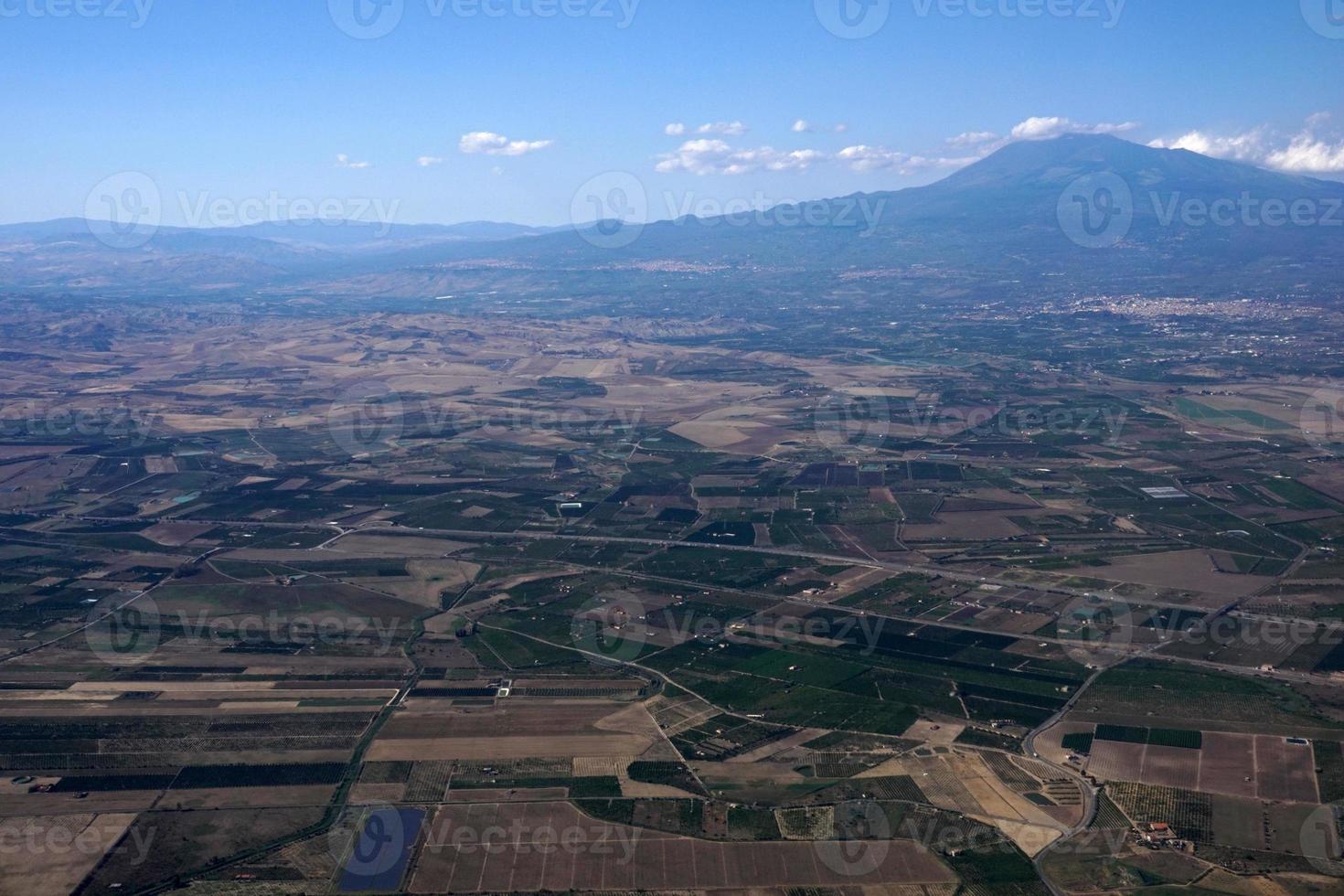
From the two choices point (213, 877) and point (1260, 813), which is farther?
point (1260, 813)

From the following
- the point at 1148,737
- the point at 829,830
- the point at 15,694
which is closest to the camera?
the point at 829,830

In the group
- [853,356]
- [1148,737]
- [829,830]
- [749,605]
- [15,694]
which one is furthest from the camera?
[853,356]

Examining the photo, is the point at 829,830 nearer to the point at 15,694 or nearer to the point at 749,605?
the point at 749,605

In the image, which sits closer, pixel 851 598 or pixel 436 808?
pixel 436 808

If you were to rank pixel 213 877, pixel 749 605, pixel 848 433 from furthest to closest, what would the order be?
1. pixel 848 433
2. pixel 749 605
3. pixel 213 877

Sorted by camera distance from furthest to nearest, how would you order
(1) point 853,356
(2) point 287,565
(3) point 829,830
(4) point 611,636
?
(1) point 853,356
(2) point 287,565
(4) point 611,636
(3) point 829,830

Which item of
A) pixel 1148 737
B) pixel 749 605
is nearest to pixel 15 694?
pixel 749 605

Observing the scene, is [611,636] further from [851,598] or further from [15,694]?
[15,694]

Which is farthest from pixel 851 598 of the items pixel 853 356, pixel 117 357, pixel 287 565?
pixel 117 357
